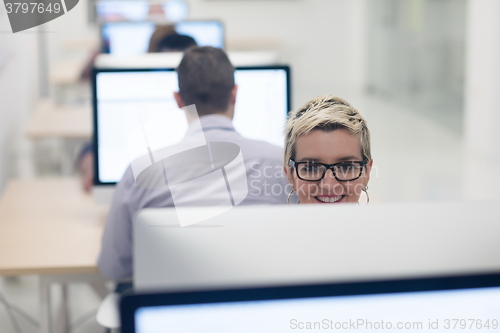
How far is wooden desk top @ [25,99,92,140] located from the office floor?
0.72m

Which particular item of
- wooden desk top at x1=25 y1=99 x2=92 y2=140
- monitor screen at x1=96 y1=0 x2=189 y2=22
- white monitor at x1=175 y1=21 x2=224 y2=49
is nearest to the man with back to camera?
wooden desk top at x1=25 y1=99 x2=92 y2=140

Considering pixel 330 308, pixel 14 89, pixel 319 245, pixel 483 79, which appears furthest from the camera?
pixel 483 79

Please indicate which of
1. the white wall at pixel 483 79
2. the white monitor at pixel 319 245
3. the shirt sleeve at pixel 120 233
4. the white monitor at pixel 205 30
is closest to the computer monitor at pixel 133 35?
the white monitor at pixel 205 30

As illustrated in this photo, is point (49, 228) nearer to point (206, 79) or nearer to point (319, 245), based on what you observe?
point (206, 79)

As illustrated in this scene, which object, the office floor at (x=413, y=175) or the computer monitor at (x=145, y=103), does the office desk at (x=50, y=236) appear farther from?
the office floor at (x=413, y=175)

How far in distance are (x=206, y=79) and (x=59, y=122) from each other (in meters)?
1.87

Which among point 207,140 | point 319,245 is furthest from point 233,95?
point 319,245

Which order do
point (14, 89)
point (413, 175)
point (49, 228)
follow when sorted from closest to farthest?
point (49, 228) < point (14, 89) < point (413, 175)

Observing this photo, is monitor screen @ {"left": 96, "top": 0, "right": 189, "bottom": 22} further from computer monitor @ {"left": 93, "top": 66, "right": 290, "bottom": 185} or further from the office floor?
computer monitor @ {"left": 93, "top": 66, "right": 290, "bottom": 185}

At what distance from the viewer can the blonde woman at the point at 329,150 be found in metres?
1.07

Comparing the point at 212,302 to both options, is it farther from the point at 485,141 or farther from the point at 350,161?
the point at 485,141

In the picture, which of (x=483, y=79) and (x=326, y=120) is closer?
(x=326, y=120)

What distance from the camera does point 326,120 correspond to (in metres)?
1.07

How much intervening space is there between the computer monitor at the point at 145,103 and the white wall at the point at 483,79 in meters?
3.32
